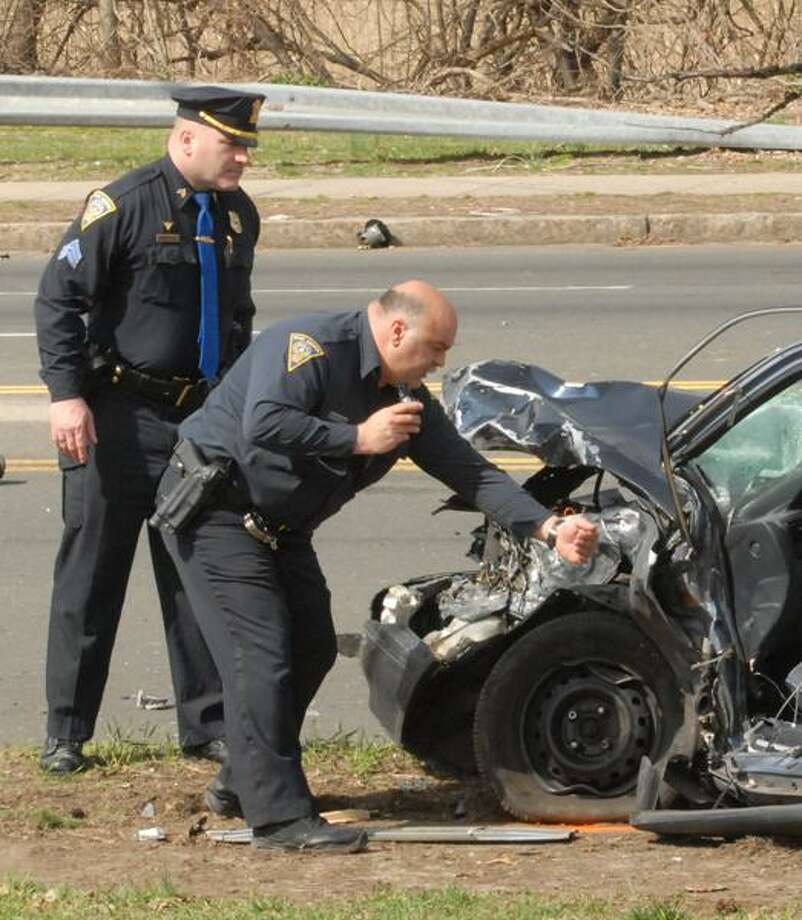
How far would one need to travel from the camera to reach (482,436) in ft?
18.9

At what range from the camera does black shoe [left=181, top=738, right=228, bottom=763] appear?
6070 millimetres

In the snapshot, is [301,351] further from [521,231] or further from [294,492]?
[521,231]

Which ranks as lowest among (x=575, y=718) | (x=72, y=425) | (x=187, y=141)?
(x=575, y=718)

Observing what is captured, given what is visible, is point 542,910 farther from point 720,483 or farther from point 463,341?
point 463,341

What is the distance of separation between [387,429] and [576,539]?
563 millimetres

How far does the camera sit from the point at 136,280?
5773mm

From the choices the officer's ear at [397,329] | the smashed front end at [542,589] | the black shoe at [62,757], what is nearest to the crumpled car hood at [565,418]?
the smashed front end at [542,589]

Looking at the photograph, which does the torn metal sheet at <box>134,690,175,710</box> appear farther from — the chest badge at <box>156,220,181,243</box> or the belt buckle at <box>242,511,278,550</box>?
the chest badge at <box>156,220,181,243</box>

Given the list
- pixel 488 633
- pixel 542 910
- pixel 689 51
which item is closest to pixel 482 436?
pixel 488 633

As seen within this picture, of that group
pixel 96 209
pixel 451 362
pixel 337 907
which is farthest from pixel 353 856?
pixel 451 362

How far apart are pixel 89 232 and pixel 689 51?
19.7 metres

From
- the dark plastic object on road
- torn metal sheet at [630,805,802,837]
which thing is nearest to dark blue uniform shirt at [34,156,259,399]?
torn metal sheet at [630,805,802,837]

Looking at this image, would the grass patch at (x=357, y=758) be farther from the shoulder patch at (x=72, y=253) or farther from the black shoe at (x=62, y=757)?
the shoulder patch at (x=72, y=253)

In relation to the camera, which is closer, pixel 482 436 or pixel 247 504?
pixel 247 504
